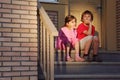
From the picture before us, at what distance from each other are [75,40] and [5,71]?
74.4 inches

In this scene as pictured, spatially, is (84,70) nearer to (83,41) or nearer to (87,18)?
(83,41)

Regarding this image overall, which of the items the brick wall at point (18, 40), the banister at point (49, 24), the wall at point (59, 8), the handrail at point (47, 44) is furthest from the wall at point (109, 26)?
the brick wall at point (18, 40)

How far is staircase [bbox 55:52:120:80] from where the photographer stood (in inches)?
226

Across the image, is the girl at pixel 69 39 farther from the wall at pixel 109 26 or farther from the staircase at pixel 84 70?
the wall at pixel 109 26

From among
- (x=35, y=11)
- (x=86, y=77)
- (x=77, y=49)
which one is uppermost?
(x=35, y=11)

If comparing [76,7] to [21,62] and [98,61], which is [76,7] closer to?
[98,61]

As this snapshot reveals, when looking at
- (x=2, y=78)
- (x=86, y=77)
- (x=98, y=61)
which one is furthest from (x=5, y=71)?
(x=98, y=61)

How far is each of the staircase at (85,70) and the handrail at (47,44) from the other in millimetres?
437

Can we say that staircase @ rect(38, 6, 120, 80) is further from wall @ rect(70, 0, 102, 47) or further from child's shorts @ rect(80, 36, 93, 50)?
wall @ rect(70, 0, 102, 47)

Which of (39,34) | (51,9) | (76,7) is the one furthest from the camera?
(76,7)

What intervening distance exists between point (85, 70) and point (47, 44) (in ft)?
4.18

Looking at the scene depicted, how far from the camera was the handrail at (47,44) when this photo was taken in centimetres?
502

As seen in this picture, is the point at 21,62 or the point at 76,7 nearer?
the point at 21,62

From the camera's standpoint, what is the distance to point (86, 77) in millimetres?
5773
